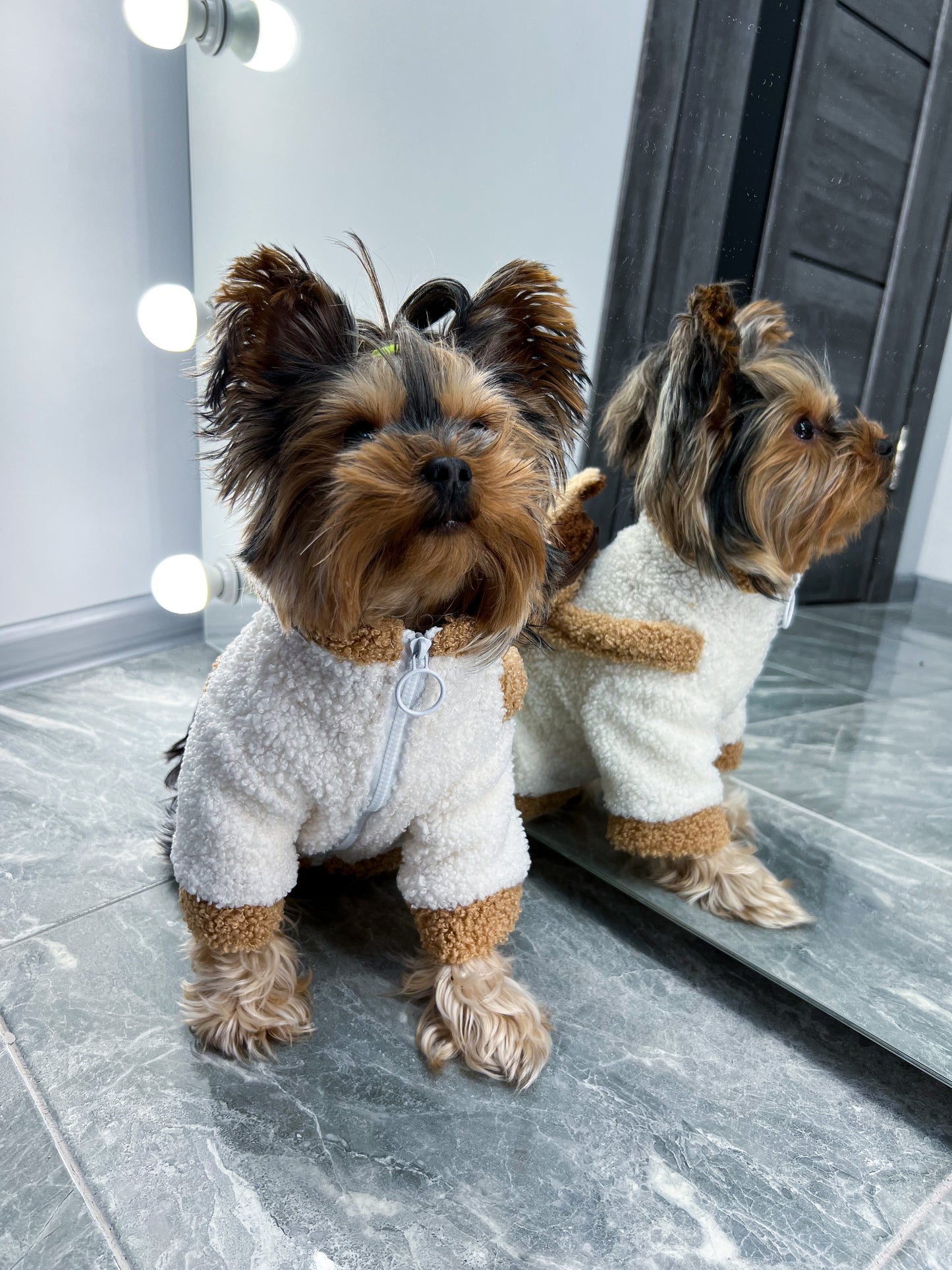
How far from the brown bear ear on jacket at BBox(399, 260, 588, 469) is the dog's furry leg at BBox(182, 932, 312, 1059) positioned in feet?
2.31

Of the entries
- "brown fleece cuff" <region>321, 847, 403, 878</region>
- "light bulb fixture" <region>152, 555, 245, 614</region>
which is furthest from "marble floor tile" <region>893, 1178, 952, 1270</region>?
"light bulb fixture" <region>152, 555, 245, 614</region>

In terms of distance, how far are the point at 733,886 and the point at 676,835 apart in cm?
14

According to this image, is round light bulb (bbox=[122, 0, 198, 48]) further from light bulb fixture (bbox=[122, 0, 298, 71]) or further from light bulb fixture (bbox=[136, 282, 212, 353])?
light bulb fixture (bbox=[136, 282, 212, 353])

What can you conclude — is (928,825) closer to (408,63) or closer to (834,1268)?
(834,1268)

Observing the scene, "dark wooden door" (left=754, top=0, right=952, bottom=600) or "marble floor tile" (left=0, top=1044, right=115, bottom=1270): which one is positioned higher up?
"dark wooden door" (left=754, top=0, right=952, bottom=600)

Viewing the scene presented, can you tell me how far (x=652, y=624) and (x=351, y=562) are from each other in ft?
1.79

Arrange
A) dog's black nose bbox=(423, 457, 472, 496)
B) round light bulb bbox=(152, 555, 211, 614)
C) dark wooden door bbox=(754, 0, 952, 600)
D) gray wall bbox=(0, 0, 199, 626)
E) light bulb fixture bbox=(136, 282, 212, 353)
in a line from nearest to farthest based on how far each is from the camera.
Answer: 1. dog's black nose bbox=(423, 457, 472, 496)
2. dark wooden door bbox=(754, 0, 952, 600)
3. light bulb fixture bbox=(136, 282, 212, 353)
4. gray wall bbox=(0, 0, 199, 626)
5. round light bulb bbox=(152, 555, 211, 614)

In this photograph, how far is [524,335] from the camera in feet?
3.16

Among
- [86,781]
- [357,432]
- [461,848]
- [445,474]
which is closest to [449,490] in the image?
[445,474]

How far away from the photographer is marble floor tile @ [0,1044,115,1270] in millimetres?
804

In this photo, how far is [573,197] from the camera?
1.41 m

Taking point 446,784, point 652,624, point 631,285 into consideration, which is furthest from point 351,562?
point 631,285

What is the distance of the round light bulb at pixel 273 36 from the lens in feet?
5.08

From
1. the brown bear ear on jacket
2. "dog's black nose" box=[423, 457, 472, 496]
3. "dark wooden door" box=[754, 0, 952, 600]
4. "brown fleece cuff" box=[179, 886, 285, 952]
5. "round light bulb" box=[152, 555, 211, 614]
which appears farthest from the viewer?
"round light bulb" box=[152, 555, 211, 614]
